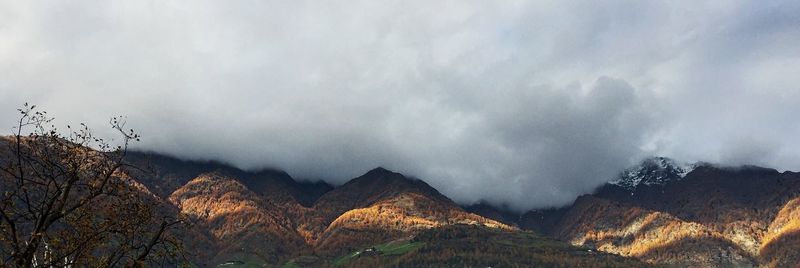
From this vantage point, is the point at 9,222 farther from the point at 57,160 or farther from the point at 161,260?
the point at 161,260

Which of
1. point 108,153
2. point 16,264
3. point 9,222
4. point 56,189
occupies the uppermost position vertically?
point 108,153

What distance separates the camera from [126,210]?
2400 cm

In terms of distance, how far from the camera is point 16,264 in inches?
832

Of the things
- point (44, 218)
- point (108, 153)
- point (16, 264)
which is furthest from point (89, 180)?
point (16, 264)

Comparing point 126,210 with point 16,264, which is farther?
point 126,210

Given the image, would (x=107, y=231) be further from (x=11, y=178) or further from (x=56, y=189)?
(x=11, y=178)

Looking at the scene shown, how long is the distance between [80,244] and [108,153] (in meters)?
4.33

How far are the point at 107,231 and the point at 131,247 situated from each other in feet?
3.58

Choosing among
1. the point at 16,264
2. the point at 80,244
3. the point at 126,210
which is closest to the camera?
the point at 16,264

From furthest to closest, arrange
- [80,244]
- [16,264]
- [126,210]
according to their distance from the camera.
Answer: [126,210] → [80,244] → [16,264]

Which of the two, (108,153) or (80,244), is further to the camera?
(108,153)

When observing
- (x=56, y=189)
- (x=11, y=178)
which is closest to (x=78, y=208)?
(x=56, y=189)

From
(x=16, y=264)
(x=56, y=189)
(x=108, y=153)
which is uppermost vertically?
(x=108, y=153)

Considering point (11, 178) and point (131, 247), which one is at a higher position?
point (11, 178)
